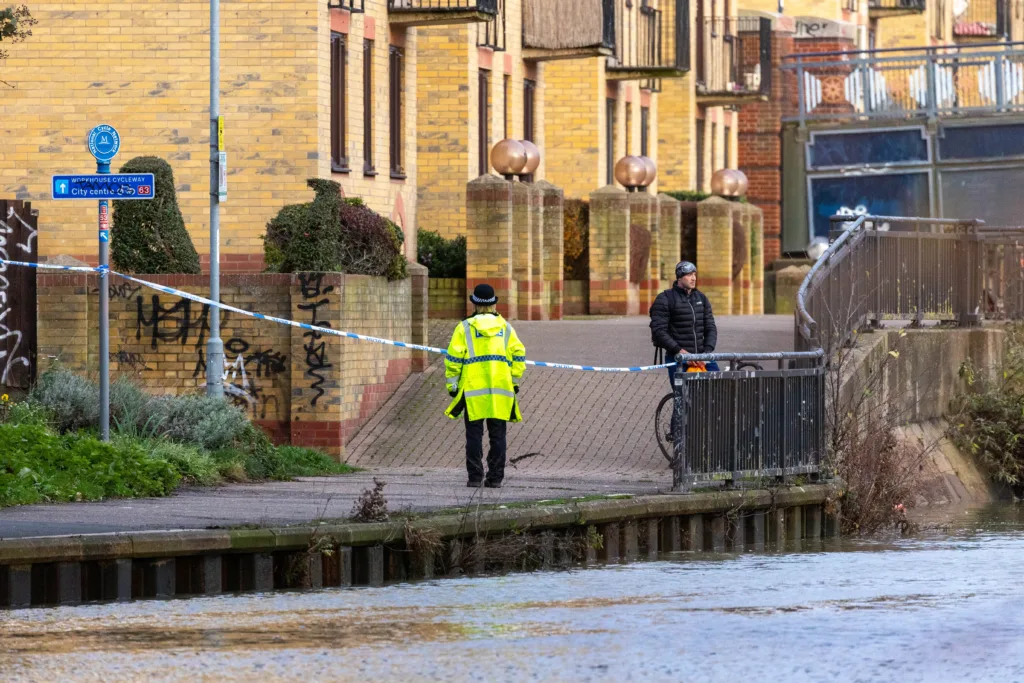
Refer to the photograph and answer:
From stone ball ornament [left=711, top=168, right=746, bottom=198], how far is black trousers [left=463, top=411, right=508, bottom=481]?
26.3m

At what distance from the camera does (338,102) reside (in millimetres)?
26406

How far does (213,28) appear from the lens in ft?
62.6

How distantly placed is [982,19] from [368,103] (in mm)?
39881

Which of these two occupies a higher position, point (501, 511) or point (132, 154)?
point (132, 154)

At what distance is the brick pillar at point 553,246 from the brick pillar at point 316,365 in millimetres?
12258

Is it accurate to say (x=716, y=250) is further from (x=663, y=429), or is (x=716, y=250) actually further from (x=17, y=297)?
(x=17, y=297)

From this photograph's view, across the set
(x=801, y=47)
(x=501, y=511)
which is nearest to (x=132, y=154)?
(x=501, y=511)

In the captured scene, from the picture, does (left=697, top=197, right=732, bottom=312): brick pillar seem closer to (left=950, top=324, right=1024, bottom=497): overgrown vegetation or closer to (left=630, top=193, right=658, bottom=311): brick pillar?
(left=630, top=193, right=658, bottom=311): brick pillar

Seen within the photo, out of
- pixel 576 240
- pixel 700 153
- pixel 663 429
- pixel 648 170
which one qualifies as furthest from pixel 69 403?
pixel 700 153

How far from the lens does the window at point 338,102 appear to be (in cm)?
2622

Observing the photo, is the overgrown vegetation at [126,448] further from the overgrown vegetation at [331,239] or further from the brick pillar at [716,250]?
the brick pillar at [716,250]

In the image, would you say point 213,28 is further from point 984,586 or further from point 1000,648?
point 1000,648

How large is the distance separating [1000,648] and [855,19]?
45322mm

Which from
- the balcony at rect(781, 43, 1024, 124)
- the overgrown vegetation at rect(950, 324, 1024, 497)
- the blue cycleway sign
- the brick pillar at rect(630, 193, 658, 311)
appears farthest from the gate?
the brick pillar at rect(630, 193, 658, 311)
